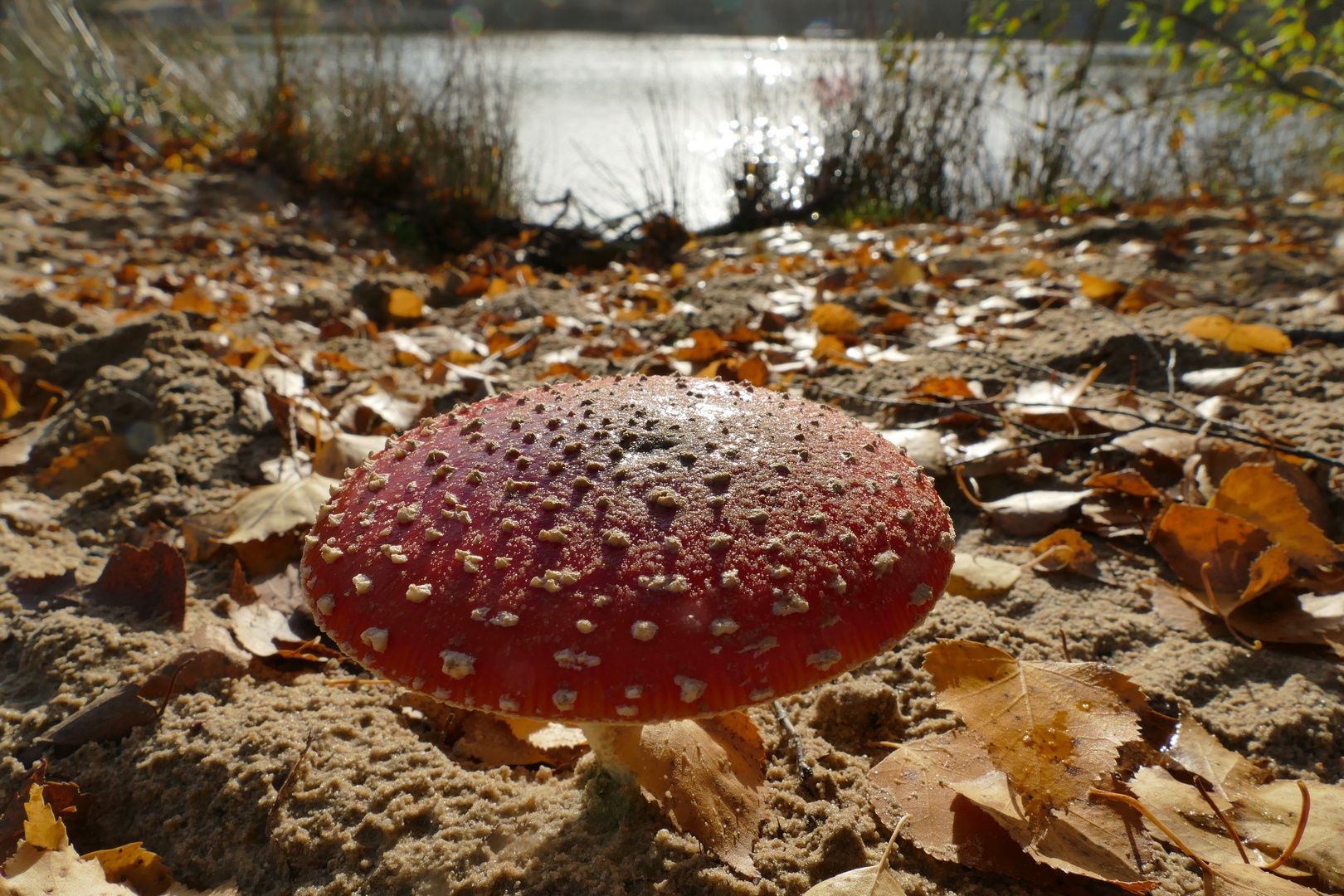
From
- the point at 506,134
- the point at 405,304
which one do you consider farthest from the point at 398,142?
the point at 405,304

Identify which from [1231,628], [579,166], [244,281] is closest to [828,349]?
[1231,628]

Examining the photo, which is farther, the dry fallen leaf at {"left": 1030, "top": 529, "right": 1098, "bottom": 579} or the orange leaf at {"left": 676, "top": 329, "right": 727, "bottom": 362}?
the orange leaf at {"left": 676, "top": 329, "right": 727, "bottom": 362}

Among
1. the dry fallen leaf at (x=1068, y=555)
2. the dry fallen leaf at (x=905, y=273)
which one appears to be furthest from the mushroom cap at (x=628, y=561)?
the dry fallen leaf at (x=905, y=273)

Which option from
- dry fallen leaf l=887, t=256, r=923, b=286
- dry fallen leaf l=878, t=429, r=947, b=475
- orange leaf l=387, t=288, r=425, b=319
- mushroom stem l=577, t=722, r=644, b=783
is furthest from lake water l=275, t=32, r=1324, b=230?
mushroom stem l=577, t=722, r=644, b=783

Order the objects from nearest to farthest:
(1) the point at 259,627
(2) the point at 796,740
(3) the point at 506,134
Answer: (2) the point at 796,740
(1) the point at 259,627
(3) the point at 506,134

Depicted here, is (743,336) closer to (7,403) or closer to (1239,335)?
(1239,335)

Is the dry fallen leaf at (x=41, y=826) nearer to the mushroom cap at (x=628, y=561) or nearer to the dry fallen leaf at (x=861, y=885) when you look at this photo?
the mushroom cap at (x=628, y=561)

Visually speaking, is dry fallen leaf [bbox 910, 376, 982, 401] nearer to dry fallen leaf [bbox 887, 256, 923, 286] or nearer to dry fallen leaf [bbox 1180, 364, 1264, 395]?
dry fallen leaf [bbox 1180, 364, 1264, 395]

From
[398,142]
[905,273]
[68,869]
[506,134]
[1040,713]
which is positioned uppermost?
[506,134]
